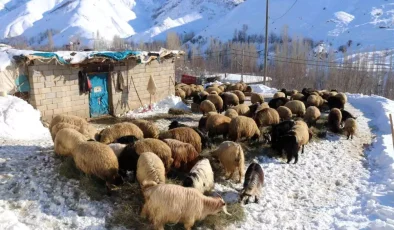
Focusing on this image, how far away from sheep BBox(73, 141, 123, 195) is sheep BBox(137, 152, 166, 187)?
57 centimetres

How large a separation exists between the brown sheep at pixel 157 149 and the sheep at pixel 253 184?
1832mm

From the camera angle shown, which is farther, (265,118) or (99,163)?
(265,118)

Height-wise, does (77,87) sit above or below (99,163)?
above

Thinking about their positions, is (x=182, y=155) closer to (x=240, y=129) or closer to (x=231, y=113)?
(x=240, y=129)

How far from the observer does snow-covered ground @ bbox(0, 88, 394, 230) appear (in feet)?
21.8

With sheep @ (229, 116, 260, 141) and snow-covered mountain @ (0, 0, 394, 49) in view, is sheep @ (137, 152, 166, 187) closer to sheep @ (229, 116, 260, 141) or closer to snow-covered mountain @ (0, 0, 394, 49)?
sheep @ (229, 116, 260, 141)

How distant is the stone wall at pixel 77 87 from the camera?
43.9ft

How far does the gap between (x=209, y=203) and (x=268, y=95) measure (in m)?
20.3

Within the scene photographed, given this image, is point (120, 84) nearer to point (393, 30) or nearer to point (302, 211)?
point (302, 211)

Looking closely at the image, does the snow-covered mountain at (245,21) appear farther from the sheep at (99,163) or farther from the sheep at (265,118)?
the sheep at (99,163)

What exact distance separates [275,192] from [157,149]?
3129 mm

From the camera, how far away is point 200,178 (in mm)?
7523

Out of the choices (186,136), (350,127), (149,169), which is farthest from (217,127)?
(350,127)

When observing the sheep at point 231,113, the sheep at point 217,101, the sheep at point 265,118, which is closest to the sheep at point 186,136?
the sheep at point 231,113
